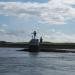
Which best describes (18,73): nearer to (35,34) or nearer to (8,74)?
(8,74)

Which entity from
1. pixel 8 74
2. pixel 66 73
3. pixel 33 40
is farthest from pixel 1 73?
pixel 33 40

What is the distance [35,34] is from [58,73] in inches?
3376

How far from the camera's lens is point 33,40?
421ft

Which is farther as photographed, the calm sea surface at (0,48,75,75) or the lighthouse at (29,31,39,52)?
the lighthouse at (29,31,39,52)

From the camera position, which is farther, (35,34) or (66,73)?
(35,34)

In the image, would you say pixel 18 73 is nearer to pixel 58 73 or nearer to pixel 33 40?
pixel 58 73

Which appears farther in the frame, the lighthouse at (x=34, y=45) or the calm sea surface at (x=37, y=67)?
the lighthouse at (x=34, y=45)

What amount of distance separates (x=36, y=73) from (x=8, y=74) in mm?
4148

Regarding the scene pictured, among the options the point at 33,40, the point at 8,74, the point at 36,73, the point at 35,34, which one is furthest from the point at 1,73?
the point at 35,34

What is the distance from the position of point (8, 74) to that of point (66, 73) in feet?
26.5

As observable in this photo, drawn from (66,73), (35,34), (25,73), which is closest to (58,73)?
(66,73)

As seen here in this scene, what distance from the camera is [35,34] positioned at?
136375mm

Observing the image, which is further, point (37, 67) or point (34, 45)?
point (34, 45)

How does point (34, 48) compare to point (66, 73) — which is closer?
point (66, 73)
